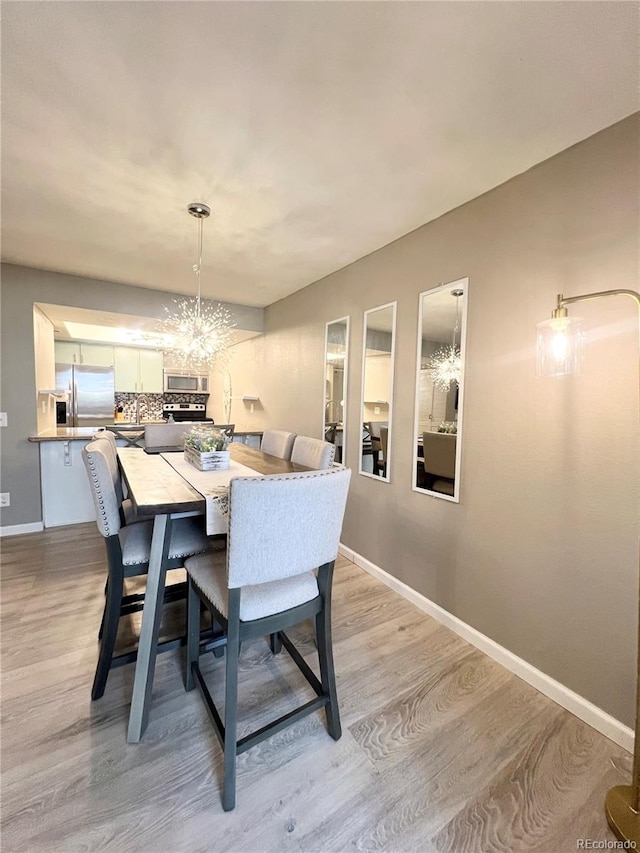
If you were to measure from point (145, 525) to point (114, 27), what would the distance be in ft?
6.29

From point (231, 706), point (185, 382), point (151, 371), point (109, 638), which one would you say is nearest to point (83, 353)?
point (151, 371)

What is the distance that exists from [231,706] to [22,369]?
3585 millimetres

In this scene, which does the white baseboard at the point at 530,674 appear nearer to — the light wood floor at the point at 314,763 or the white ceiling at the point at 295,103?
the light wood floor at the point at 314,763

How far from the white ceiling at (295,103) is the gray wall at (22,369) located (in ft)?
3.69

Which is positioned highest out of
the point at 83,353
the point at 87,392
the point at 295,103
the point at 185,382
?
the point at 295,103

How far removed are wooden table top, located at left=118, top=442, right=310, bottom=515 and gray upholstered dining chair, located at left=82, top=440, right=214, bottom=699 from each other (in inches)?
4.8

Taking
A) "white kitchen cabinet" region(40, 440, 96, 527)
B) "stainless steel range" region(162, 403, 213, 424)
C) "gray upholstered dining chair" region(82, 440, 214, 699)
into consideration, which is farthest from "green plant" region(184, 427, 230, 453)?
"stainless steel range" region(162, 403, 213, 424)

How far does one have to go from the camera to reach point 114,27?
113 centimetres

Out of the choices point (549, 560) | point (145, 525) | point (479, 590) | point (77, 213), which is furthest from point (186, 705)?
point (77, 213)

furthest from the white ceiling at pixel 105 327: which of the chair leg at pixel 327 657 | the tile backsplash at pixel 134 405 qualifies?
the chair leg at pixel 327 657

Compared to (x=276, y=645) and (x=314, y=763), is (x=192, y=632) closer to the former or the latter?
(x=276, y=645)

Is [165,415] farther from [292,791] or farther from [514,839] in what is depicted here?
[514,839]

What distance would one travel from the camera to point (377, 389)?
2.74 metres

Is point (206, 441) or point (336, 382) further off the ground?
point (336, 382)
